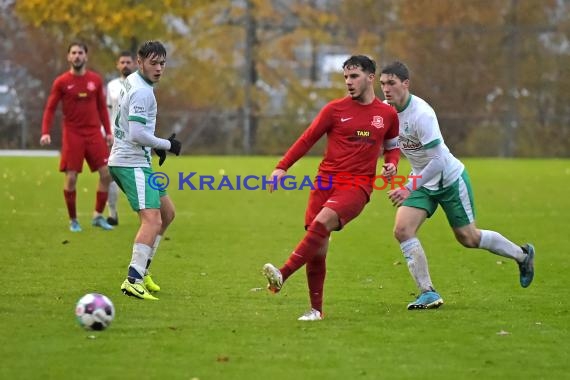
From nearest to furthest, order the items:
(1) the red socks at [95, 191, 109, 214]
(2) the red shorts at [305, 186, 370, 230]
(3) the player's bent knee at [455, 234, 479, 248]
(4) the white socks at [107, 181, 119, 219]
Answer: (2) the red shorts at [305, 186, 370, 230] → (3) the player's bent knee at [455, 234, 479, 248] → (1) the red socks at [95, 191, 109, 214] → (4) the white socks at [107, 181, 119, 219]

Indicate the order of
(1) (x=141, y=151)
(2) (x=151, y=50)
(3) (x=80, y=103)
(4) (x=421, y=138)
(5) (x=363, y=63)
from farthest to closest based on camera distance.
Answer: (3) (x=80, y=103) < (1) (x=141, y=151) < (2) (x=151, y=50) < (4) (x=421, y=138) < (5) (x=363, y=63)

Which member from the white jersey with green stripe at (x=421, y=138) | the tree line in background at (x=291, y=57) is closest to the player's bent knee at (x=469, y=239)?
the white jersey with green stripe at (x=421, y=138)

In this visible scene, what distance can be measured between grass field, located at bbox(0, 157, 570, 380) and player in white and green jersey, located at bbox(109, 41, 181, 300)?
32cm

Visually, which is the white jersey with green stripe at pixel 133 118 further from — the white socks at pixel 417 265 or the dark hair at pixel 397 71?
the white socks at pixel 417 265

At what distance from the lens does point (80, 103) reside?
15594 mm

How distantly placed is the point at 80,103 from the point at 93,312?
25.4ft

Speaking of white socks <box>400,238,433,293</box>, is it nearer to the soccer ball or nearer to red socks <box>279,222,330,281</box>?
red socks <box>279,222,330,281</box>

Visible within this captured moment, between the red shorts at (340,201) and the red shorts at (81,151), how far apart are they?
6.95 metres

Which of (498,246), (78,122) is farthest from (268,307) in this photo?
(78,122)

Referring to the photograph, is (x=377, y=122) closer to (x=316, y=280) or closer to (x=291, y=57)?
(x=316, y=280)

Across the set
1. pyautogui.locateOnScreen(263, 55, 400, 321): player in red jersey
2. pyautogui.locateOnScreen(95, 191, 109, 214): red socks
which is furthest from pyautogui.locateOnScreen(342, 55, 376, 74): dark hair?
pyautogui.locateOnScreen(95, 191, 109, 214): red socks

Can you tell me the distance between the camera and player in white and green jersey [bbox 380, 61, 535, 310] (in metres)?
9.59

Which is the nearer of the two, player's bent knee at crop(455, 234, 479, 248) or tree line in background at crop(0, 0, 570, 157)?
player's bent knee at crop(455, 234, 479, 248)

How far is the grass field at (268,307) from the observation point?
7344 millimetres
